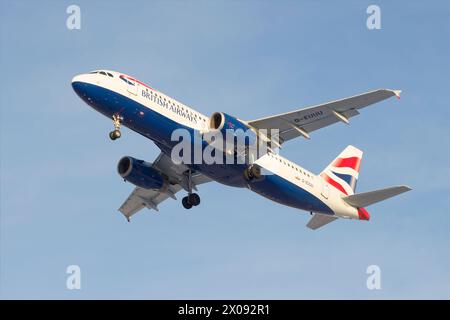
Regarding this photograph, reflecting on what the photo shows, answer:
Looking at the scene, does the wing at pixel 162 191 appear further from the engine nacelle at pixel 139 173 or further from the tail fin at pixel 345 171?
the tail fin at pixel 345 171

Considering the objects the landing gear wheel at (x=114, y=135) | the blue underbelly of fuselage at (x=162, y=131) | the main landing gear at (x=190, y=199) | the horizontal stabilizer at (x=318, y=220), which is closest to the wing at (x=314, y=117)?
the blue underbelly of fuselage at (x=162, y=131)

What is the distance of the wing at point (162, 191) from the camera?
54500mm

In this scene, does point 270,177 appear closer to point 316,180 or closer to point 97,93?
point 316,180

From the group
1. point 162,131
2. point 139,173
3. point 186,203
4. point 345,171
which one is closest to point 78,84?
point 162,131

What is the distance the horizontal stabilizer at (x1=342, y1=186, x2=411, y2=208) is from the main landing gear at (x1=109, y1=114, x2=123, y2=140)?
15.4 meters

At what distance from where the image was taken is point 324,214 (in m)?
55.2

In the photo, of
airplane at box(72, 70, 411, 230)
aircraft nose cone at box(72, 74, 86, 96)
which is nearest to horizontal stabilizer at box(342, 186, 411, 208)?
airplane at box(72, 70, 411, 230)

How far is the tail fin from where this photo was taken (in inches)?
2237

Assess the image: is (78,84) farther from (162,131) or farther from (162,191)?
(162,191)

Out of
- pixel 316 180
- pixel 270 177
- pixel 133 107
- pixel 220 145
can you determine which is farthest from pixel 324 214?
pixel 133 107

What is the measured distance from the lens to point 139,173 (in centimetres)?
5403

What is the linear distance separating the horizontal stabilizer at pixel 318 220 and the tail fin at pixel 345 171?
6.13 ft

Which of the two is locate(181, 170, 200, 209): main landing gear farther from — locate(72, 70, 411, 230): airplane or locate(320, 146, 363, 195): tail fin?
locate(320, 146, 363, 195): tail fin

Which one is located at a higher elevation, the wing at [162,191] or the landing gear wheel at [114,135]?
the landing gear wheel at [114,135]
